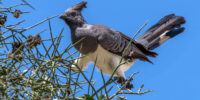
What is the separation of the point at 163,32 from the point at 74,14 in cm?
188

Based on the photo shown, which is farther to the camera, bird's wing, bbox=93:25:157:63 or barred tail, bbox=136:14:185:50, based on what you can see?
barred tail, bbox=136:14:185:50

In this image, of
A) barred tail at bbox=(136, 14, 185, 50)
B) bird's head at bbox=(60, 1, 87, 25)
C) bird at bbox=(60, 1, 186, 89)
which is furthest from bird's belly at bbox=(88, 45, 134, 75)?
barred tail at bbox=(136, 14, 185, 50)

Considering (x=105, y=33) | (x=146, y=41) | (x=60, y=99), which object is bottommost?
(x=60, y=99)

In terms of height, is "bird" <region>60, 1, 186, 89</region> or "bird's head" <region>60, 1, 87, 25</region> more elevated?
A: "bird's head" <region>60, 1, 87, 25</region>

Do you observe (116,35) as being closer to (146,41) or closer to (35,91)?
(146,41)

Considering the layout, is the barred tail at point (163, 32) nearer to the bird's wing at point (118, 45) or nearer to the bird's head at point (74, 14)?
the bird's wing at point (118, 45)

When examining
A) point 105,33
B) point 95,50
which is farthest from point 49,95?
point 105,33

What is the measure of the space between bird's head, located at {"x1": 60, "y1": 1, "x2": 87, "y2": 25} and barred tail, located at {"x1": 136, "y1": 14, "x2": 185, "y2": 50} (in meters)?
1.46

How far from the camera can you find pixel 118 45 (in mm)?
4711

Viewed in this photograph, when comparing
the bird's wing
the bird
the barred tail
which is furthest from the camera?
the barred tail

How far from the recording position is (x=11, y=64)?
1936 mm

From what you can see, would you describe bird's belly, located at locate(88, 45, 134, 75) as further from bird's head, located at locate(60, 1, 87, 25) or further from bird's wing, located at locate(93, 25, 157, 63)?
bird's head, located at locate(60, 1, 87, 25)

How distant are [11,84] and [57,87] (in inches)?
10.7

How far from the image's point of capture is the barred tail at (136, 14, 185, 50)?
5602 mm
